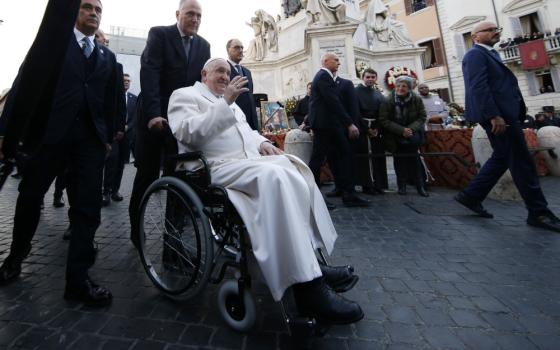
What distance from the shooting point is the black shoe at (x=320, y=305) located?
1409 mm

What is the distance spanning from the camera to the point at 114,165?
5.14 metres

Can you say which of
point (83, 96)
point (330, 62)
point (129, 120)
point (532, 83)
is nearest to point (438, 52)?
point (532, 83)

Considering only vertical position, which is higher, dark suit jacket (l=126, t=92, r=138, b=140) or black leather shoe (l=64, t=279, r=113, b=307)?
dark suit jacket (l=126, t=92, r=138, b=140)

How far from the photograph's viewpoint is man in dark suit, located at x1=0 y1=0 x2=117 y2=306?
6.39 ft

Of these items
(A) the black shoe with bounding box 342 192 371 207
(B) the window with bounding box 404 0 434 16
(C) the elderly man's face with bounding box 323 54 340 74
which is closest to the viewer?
(A) the black shoe with bounding box 342 192 371 207

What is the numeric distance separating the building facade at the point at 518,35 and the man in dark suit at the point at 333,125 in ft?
81.9

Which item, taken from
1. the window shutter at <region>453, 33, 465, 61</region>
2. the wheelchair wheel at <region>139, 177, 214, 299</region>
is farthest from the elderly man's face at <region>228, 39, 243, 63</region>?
the window shutter at <region>453, 33, 465, 61</region>

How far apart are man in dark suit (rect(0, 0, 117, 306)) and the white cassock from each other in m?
0.58

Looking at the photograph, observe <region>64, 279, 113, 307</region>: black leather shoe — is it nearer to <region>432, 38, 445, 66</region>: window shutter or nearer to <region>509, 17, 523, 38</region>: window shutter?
<region>432, 38, 445, 66</region>: window shutter

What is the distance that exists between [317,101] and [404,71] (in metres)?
8.27

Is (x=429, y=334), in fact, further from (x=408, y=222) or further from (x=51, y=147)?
(x=51, y=147)

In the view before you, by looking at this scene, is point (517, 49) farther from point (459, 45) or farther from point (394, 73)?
point (394, 73)

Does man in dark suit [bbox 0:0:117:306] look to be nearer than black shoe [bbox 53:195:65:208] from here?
Yes

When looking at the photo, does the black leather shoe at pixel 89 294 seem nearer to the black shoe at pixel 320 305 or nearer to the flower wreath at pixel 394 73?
the black shoe at pixel 320 305
